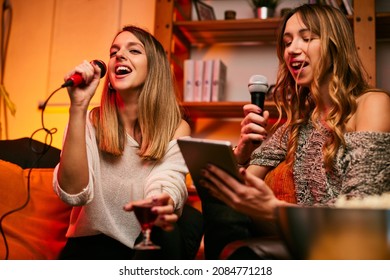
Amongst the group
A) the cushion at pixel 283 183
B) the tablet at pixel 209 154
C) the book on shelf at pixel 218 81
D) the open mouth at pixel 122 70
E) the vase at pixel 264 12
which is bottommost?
the cushion at pixel 283 183

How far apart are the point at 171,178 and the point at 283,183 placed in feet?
0.91

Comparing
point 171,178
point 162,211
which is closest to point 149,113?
point 171,178

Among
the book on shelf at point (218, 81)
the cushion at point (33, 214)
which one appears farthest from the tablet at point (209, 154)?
the book on shelf at point (218, 81)

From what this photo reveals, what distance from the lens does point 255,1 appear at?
195cm

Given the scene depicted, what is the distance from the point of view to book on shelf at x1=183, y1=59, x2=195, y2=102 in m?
1.98

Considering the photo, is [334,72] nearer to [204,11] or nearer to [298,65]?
[298,65]

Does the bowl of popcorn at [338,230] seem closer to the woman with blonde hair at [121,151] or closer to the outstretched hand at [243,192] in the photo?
the outstretched hand at [243,192]

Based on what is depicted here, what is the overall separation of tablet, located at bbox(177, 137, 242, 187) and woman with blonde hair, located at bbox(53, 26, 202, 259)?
166mm

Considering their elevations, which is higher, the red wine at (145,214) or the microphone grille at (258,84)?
the microphone grille at (258,84)

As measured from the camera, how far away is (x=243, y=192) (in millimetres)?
913

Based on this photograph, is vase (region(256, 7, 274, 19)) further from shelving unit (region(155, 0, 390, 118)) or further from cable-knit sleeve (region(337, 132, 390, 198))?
cable-knit sleeve (region(337, 132, 390, 198))

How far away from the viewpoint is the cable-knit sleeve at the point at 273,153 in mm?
1293

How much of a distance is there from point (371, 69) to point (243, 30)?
52 cm
